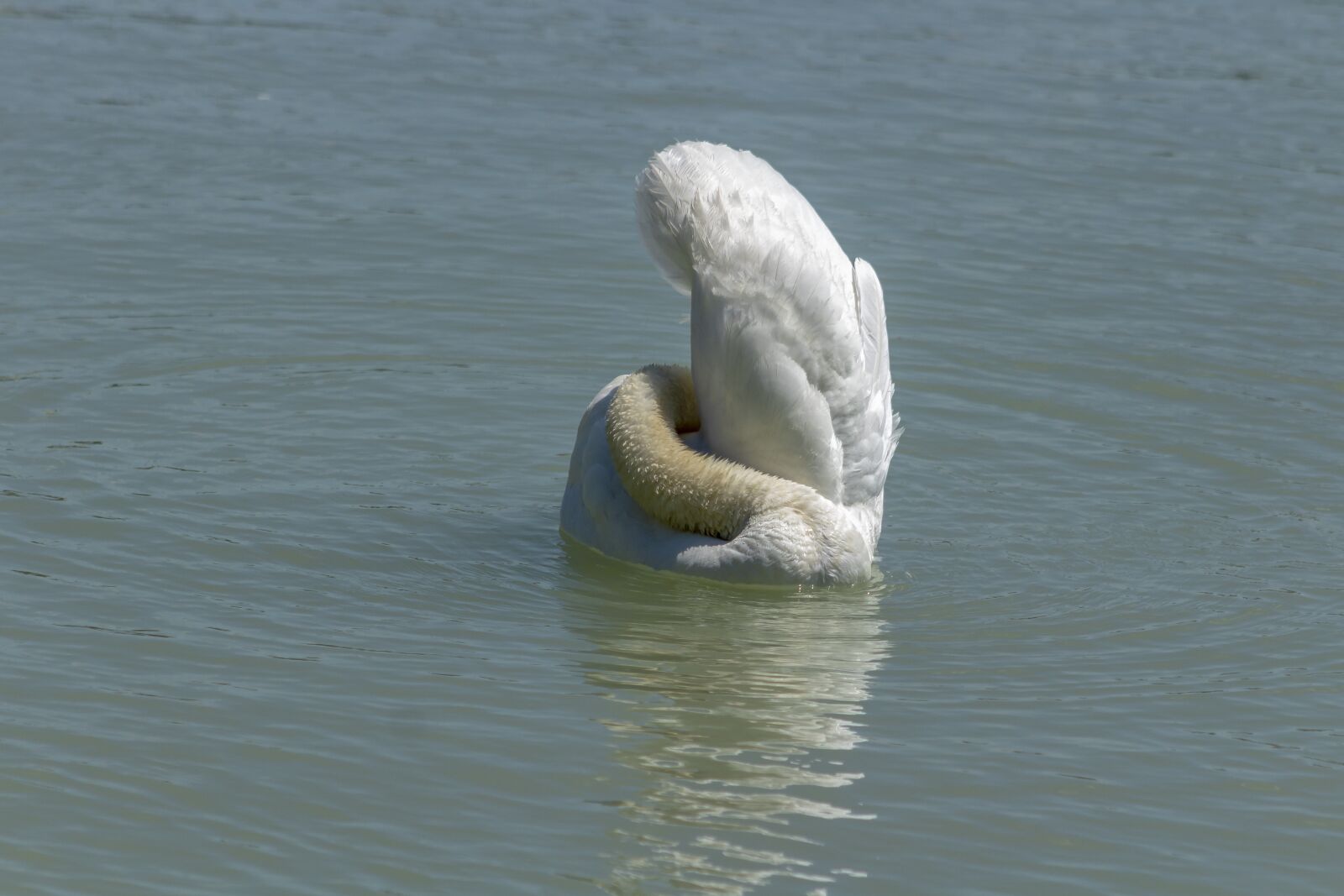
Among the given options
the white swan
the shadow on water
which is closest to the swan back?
the white swan

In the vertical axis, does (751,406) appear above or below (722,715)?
above

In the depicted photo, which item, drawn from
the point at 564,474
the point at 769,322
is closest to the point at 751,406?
the point at 769,322

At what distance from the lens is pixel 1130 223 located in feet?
48.6

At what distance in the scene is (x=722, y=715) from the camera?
724cm

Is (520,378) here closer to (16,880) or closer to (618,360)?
(618,360)

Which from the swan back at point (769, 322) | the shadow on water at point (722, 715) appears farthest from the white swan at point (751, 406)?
the shadow on water at point (722, 715)

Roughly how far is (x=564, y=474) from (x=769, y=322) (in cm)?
235

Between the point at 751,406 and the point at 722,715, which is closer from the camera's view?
the point at 722,715

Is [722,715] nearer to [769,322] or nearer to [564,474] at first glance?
[769,322]

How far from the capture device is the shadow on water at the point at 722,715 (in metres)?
6.09

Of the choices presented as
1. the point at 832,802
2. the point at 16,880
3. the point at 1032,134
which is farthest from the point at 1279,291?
the point at 16,880

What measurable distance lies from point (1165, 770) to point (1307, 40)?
50.3 ft

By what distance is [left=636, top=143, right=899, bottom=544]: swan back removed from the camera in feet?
27.1

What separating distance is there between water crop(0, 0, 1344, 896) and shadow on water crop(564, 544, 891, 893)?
2 centimetres
